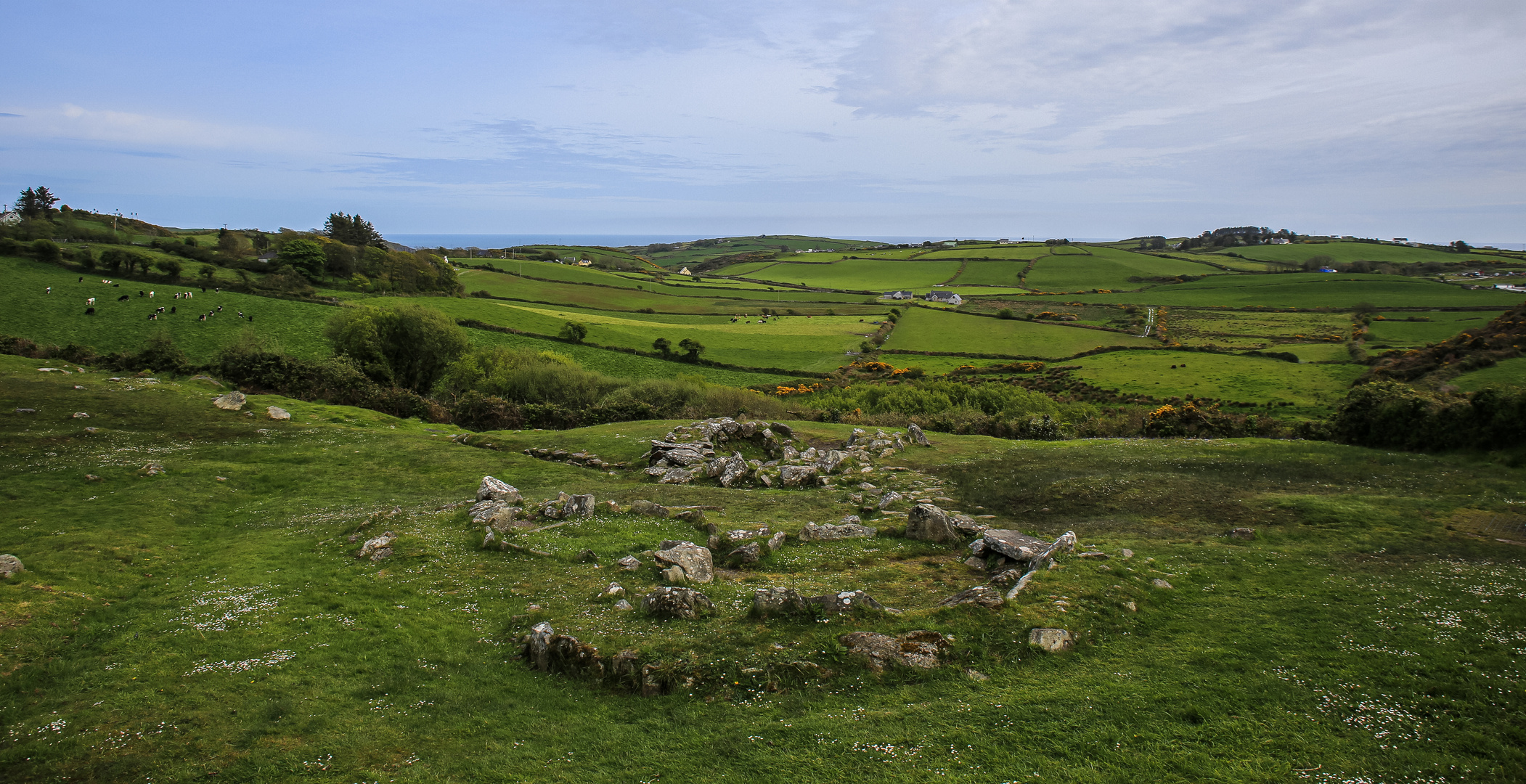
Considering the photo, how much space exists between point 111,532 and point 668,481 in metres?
21.0

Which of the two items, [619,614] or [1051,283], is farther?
[1051,283]

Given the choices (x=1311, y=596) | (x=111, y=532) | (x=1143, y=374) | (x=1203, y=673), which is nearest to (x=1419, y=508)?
(x=1311, y=596)

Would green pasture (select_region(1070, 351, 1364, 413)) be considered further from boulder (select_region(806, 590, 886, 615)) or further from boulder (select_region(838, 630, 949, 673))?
boulder (select_region(838, 630, 949, 673))

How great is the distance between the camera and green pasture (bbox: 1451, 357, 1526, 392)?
46.3 m

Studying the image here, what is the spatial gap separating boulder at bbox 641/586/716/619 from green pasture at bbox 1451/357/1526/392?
57336 millimetres

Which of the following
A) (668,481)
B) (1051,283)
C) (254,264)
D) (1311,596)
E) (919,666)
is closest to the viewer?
(919,666)

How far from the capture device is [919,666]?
14.6 meters

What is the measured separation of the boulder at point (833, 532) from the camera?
24.3m

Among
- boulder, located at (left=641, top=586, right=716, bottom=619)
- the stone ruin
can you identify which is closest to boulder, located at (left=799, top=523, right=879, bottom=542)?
boulder, located at (left=641, top=586, right=716, bottom=619)

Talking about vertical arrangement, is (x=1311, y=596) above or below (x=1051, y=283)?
below

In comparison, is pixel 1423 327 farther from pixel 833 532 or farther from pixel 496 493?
pixel 496 493

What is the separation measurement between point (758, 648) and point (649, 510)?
12.1 m

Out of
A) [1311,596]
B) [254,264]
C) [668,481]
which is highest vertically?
[254,264]

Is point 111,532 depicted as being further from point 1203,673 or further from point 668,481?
point 1203,673
